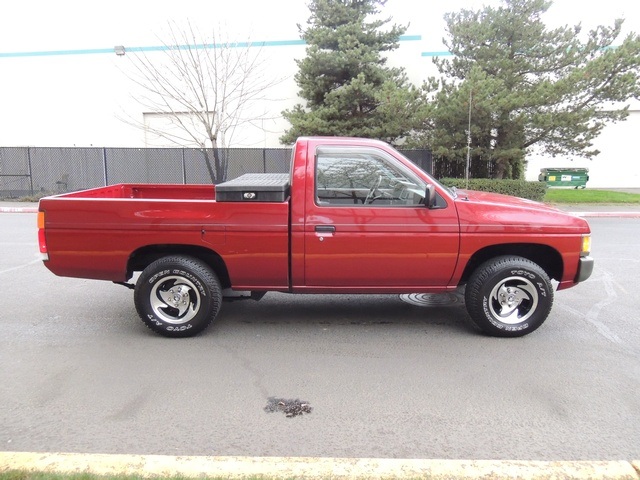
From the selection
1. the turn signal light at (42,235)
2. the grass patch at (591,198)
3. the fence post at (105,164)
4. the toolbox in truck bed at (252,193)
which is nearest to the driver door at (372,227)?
the toolbox in truck bed at (252,193)

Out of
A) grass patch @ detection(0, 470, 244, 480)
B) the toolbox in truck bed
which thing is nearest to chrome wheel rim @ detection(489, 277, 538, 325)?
the toolbox in truck bed

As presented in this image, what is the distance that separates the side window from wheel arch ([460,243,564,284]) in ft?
3.17

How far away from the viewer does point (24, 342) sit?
182 inches

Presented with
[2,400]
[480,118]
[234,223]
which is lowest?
[2,400]

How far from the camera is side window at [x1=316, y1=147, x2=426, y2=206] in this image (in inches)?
179

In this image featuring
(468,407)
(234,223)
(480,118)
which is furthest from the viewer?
(480,118)

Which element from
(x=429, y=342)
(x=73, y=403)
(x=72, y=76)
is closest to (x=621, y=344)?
(x=429, y=342)

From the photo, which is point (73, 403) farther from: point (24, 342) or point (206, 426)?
point (24, 342)

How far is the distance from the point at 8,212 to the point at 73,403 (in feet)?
54.6

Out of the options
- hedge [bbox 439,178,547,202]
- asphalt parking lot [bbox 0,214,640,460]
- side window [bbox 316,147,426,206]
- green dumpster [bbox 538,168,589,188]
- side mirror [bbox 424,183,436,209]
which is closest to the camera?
asphalt parking lot [bbox 0,214,640,460]

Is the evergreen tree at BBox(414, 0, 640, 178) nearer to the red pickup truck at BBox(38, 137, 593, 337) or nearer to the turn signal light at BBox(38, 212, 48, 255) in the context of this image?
the red pickup truck at BBox(38, 137, 593, 337)

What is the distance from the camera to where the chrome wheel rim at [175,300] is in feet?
15.2

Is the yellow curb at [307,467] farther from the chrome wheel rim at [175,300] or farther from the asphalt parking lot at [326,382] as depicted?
the chrome wheel rim at [175,300]

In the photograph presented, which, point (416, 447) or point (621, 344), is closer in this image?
point (416, 447)
